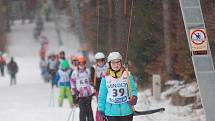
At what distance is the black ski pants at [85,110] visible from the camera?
42.5 feet

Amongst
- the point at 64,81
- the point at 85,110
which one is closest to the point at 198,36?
the point at 85,110

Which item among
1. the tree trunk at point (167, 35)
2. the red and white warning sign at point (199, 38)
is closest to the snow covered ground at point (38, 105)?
the tree trunk at point (167, 35)

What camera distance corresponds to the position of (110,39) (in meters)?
21.8

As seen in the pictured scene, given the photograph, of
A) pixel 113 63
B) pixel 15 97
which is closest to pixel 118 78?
pixel 113 63

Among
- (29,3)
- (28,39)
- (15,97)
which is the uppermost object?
(29,3)

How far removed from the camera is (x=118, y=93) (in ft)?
30.5

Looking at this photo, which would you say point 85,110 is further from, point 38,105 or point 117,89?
point 38,105

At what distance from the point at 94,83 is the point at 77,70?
1.84 feet

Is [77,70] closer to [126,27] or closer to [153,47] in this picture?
[126,27]

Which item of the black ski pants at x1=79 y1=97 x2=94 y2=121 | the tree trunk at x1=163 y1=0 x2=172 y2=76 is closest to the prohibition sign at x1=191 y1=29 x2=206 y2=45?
the black ski pants at x1=79 y1=97 x2=94 y2=121

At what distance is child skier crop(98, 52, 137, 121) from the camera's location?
9227 mm

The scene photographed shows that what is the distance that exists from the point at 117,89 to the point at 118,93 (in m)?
0.07

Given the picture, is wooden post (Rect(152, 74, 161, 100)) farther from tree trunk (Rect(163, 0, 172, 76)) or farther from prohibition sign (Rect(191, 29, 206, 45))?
prohibition sign (Rect(191, 29, 206, 45))

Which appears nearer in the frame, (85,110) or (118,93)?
(118,93)
